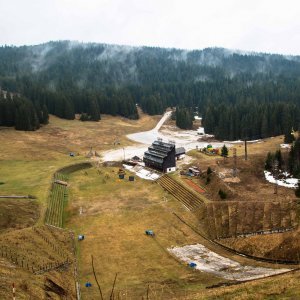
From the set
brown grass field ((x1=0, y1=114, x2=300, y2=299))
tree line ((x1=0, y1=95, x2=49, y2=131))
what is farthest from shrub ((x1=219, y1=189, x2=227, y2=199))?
tree line ((x1=0, y1=95, x2=49, y2=131))

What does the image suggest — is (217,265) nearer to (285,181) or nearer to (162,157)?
(285,181)

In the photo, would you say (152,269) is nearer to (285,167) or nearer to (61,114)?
(285,167)

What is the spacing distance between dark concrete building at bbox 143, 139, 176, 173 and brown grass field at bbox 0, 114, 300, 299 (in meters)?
6.96

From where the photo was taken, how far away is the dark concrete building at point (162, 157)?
89625mm

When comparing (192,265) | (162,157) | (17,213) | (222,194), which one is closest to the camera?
(192,265)

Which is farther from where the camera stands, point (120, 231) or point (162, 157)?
point (162, 157)

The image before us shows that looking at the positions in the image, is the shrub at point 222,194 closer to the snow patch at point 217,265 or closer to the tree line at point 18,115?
the snow patch at point 217,265

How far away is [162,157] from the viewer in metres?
90.3

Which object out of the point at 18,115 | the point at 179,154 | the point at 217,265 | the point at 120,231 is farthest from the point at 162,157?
the point at 18,115

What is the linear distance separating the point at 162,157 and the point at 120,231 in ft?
106

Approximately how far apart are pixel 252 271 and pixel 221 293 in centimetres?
1913

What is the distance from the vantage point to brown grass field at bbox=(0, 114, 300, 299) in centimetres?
3650

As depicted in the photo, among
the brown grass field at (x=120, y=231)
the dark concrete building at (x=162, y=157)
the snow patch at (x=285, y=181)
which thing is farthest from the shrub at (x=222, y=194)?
the dark concrete building at (x=162, y=157)

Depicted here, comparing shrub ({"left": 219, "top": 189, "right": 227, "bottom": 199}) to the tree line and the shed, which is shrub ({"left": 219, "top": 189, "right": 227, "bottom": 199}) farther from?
the tree line
